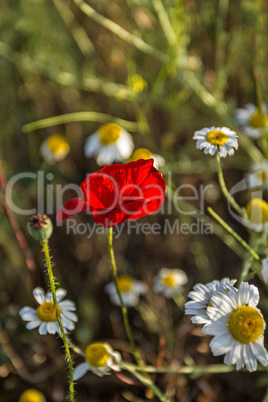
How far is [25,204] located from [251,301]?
3.85 ft

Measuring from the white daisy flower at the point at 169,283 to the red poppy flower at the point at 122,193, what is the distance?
2.11 ft

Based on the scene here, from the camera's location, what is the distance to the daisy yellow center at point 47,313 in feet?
2.94

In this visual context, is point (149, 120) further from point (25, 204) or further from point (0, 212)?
point (0, 212)

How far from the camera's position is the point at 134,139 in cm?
192

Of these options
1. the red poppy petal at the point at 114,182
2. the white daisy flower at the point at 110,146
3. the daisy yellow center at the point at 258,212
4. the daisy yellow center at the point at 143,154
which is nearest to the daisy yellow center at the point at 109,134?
the white daisy flower at the point at 110,146

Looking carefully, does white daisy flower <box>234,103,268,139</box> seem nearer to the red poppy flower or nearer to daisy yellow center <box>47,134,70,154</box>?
daisy yellow center <box>47,134,70,154</box>

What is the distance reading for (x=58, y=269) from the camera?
1.73 m

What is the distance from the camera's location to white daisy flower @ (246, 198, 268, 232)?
3.35 feet

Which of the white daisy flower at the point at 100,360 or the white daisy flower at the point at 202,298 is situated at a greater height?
the white daisy flower at the point at 202,298

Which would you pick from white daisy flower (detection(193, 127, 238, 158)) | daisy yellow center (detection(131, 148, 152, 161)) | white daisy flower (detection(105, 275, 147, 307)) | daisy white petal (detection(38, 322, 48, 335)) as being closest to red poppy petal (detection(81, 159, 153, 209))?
white daisy flower (detection(193, 127, 238, 158))

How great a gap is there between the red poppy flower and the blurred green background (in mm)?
451

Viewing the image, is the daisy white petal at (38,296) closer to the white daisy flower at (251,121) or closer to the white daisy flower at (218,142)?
the white daisy flower at (218,142)

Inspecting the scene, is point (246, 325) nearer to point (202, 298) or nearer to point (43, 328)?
point (202, 298)

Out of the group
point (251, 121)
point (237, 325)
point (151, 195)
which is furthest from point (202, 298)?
point (251, 121)
